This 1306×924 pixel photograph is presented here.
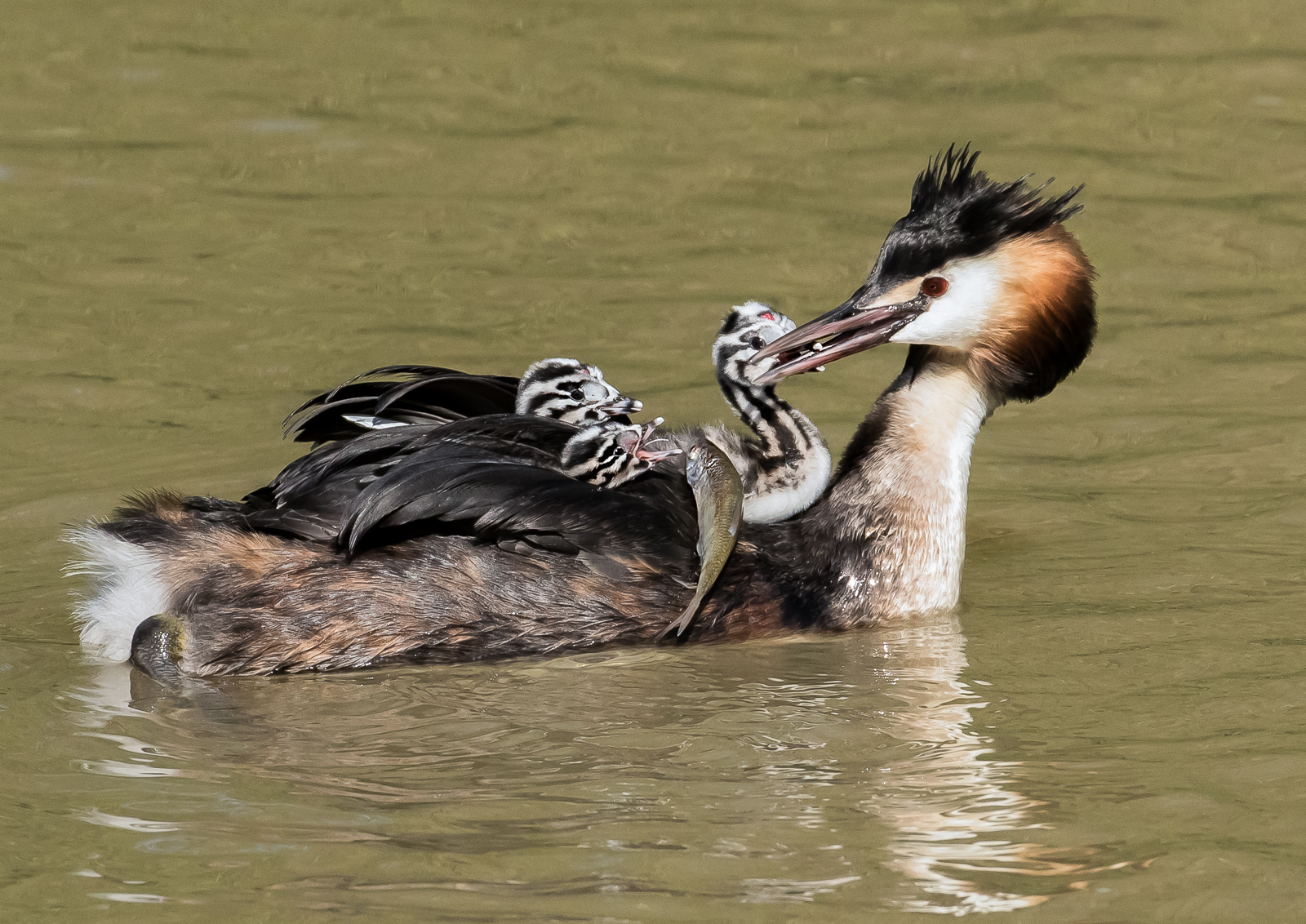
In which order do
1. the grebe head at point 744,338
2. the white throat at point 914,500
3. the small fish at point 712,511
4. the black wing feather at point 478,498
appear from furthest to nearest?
the grebe head at point 744,338, the white throat at point 914,500, the small fish at point 712,511, the black wing feather at point 478,498

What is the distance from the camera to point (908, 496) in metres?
6.23

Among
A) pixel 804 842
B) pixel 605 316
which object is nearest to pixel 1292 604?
pixel 804 842

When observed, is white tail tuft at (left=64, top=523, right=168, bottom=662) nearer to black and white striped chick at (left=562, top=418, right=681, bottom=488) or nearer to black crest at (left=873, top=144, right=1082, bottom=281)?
black and white striped chick at (left=562, top=418, right=681, bottom=488)

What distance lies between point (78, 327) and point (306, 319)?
3.16 ft

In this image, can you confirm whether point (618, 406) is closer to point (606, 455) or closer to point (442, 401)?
point (606, 455)

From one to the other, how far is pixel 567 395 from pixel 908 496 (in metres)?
1.10

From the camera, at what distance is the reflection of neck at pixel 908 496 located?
616 centimetres

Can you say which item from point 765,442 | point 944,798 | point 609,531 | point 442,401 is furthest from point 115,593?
point 944,798

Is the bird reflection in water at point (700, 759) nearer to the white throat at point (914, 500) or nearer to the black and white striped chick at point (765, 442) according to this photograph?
the white throat at point (914, 500)

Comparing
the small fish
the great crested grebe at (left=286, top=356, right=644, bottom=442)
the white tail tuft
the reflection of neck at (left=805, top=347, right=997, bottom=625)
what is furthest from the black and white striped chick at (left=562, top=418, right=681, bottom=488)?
the white tail tuft

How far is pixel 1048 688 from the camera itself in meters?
5.54

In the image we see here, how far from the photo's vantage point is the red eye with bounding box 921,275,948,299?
6.22 metres

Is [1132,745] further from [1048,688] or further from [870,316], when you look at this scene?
[870,316]

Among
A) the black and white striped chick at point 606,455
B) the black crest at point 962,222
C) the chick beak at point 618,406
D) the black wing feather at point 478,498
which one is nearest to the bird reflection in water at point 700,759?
the black wing feather at point 478,498
